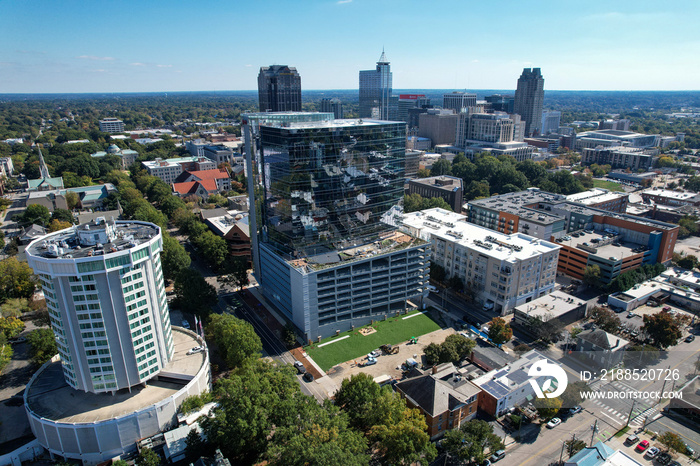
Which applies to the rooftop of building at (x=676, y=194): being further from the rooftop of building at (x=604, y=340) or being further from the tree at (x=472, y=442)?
the tree at (x=472, y=442)

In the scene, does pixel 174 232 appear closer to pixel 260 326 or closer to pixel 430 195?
pixel 260 326

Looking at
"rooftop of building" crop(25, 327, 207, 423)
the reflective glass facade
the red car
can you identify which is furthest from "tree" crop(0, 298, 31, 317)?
the red car

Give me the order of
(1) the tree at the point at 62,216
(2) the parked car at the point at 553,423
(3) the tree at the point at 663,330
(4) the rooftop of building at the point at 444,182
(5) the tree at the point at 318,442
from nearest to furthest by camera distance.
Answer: (5) the tree at the point at 318,442, (2) the parked car at the point at 553,423, (3) the tree at the point at 663,330, (1) the tree at the point at 62,216, (4) the rooftop of building at the point at 444,182

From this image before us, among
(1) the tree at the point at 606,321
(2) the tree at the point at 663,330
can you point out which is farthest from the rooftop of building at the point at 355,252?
(2) the tree at the point at 663,330

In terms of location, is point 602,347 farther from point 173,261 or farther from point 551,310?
point 173,261

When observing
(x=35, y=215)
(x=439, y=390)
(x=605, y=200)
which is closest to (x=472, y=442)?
(x=439, y=390)
